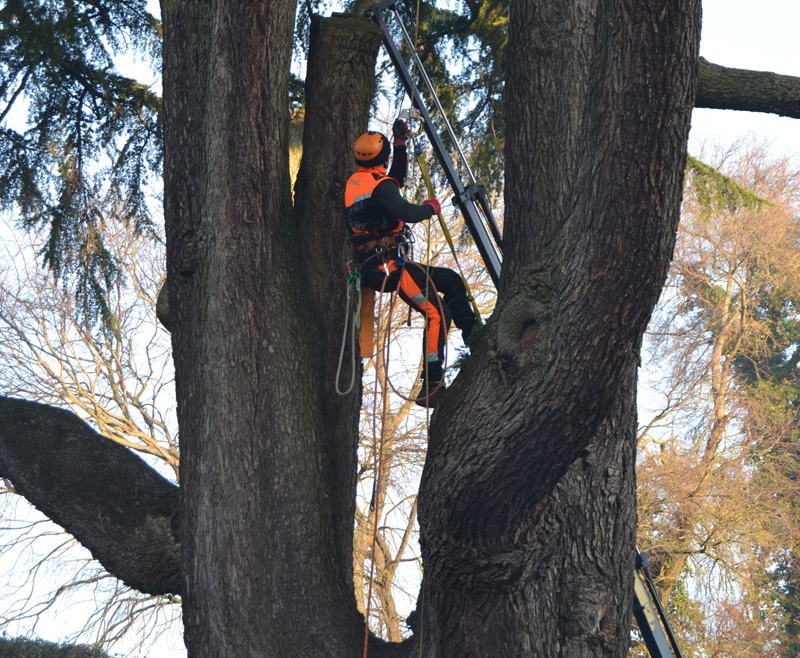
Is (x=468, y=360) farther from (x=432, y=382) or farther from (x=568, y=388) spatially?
(x=432, y=382)

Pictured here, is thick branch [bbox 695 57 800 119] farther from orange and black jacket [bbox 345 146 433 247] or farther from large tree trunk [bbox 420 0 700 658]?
orange and black jacket [bbox 345 146 433 247]

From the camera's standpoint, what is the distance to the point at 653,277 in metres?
3.11

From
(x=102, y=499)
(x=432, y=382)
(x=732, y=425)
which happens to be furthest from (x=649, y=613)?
(x=732, y=425)

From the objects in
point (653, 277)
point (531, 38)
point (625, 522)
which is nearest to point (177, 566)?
point (625, 522)

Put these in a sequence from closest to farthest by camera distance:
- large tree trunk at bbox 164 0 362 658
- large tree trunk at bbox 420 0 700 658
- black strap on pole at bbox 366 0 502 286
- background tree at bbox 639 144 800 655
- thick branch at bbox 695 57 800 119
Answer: large tree trunk at bbox 420 0 700 658
large tree trunk at bbox 164 0 362 658
black strap on pole at bbox 366 0 502 286
thick branch at bbox 695 57 800 119
background tree at bbox 639 144 800 655

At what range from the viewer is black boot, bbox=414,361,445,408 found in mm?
4111

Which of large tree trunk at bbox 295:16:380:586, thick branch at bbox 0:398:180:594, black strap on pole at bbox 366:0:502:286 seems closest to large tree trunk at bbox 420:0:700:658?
black strap on pole at bbox 366:0:502:286

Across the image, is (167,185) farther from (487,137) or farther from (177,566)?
(487,137)

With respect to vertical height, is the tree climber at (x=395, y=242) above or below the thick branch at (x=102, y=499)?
above

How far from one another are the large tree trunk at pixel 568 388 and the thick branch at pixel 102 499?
1.67m

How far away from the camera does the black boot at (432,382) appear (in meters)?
4.11

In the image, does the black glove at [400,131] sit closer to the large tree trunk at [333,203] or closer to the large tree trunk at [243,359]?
the large tree trunk at [333,203]

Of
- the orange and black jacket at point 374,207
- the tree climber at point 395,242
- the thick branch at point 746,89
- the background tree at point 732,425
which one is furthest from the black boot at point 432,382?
the background tree at point 732,425

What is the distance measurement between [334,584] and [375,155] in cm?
231
